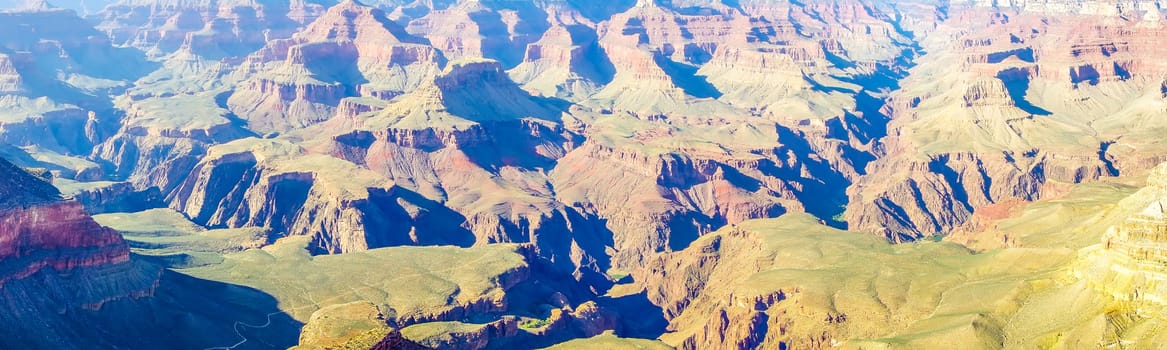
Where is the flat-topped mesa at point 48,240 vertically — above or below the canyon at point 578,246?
above

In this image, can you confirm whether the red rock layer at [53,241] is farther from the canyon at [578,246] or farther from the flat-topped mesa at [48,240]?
the canyon at [578,246]

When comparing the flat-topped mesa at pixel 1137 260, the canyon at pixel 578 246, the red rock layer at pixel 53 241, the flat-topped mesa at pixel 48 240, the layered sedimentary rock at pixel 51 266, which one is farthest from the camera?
the flat-topped mesa at pixel 48 240

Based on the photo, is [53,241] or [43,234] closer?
[43,234]

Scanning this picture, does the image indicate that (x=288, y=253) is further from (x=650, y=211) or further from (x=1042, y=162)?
(x=1042, y=162)

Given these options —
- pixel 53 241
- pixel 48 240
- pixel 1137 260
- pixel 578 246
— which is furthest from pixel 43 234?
pixel 1137 260

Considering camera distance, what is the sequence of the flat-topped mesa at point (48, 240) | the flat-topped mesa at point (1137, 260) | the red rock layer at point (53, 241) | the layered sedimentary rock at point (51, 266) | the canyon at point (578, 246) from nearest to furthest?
the flat-topped mesa at point (1137, 260)
the canyon at point (578, 246)
the layered sedimentary rock at point (51, 266)
the red rock layer at point (53, 241)
the flat-topped mesa at point (48, 240)

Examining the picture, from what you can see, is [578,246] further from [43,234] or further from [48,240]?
[43,234]

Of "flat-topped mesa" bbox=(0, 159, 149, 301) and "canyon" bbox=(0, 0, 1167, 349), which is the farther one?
"flat-topped mesa" bbox=(0, 159, 149, 301)

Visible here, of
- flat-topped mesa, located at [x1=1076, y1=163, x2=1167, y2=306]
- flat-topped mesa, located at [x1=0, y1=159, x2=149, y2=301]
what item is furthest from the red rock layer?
flat-topped mesa, located at [x1=1076, y1=163, x2=1167, y2=306]

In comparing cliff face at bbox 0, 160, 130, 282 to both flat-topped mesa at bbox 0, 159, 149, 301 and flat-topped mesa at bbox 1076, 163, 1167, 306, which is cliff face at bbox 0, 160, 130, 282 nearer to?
flat-topped mesa at bbox 0, 159, 149, 301

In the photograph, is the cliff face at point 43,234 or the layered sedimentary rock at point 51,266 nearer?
the layered sedimentary rock at point 51,266

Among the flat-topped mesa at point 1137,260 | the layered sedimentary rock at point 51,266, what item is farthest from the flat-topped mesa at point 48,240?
the flat-topped mesa at point 1137,260
